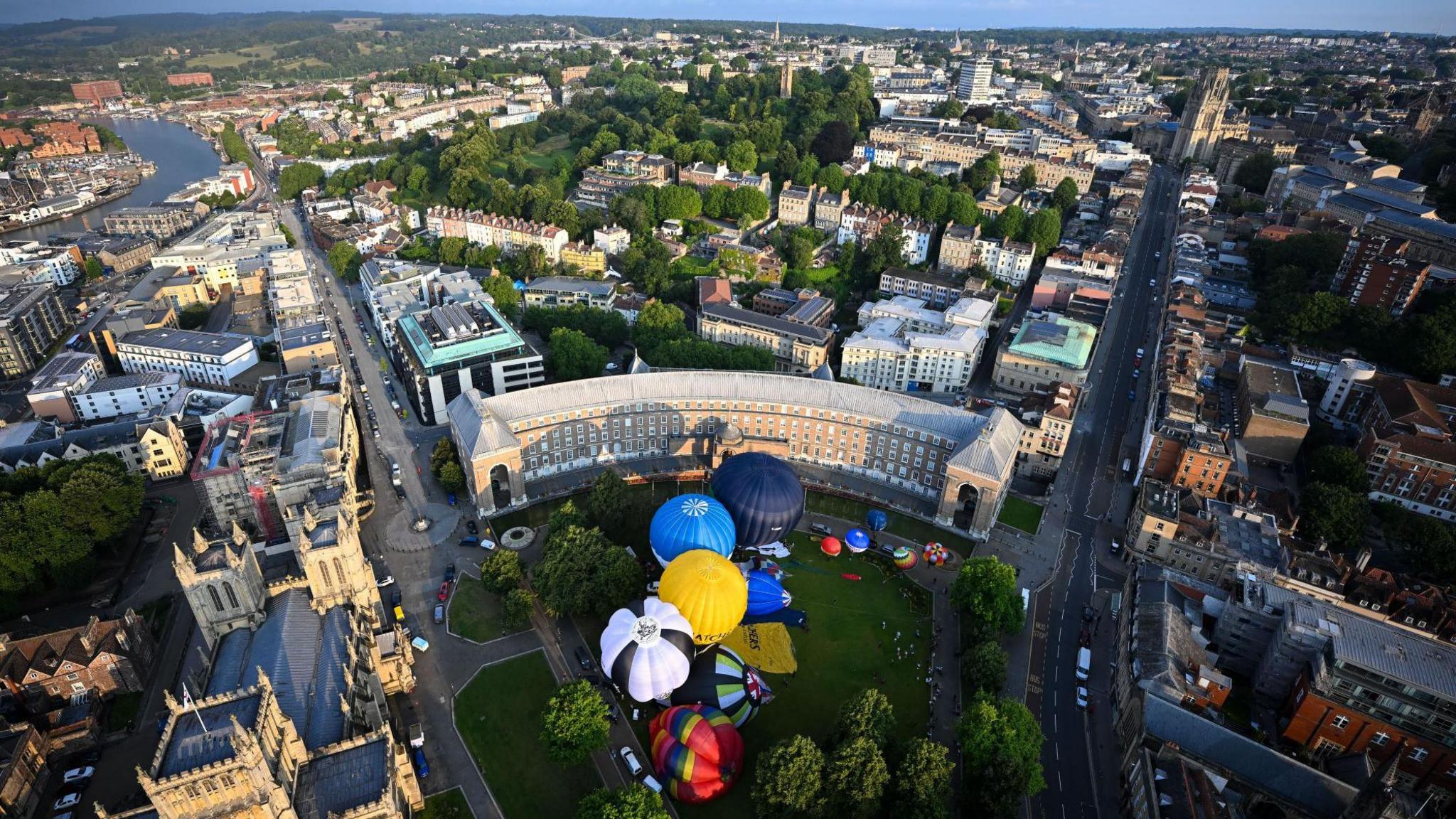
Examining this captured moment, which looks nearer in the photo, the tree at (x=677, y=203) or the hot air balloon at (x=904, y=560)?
the hot air balloon at (x=904, y=560)

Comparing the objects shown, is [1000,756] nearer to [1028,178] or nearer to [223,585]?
[223,585]

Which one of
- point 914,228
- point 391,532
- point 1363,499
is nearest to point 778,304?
point 914,228

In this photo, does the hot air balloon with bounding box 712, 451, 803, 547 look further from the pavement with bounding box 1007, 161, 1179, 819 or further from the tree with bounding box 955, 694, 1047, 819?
the tree with bounding box 955, 694, 1047, 819

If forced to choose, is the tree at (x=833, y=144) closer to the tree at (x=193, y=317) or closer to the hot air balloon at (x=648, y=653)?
the tree at (x=193, y=317)

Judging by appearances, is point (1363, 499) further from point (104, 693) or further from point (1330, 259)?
point (104, 693)

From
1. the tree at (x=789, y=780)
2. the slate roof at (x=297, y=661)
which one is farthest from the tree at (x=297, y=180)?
the tree at (x=789, y=780)

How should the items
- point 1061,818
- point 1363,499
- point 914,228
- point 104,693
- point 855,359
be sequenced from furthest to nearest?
point 914,228
point 855,359
point 1363,499
point 104,693
point 1061,818
